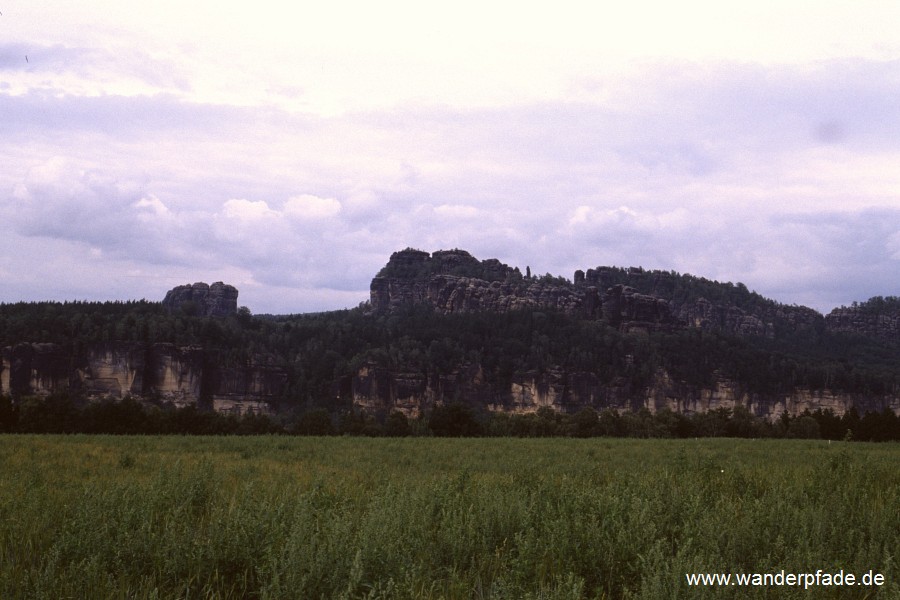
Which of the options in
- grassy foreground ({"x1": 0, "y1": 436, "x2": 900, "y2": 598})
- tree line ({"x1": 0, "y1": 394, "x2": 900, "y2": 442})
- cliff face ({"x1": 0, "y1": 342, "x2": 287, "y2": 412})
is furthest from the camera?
cliff face ({"x1": 0, "y1": 342, "x2": 287, "y2": 412})

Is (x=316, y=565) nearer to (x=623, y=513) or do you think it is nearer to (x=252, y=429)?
(x=623, y=513)

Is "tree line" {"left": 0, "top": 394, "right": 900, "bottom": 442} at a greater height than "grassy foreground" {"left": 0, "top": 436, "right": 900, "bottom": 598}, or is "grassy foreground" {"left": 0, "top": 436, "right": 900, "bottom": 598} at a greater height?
"grassy foreground" {"left": 0, "top": 436, "right": 900, "bottom": 598}

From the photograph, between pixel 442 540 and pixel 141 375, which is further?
pixel 141 375

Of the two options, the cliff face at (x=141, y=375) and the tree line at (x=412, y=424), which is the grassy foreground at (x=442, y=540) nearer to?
the tree line at (x=412, y=424)

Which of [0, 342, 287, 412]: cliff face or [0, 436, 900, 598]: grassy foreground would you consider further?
[0, 342, 287, 412]: cliff face

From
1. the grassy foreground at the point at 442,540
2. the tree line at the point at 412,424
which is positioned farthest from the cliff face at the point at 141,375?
the grassy foreground at the point at 442,540

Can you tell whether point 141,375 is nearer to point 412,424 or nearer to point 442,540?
point 412,424

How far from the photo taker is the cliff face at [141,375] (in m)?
170

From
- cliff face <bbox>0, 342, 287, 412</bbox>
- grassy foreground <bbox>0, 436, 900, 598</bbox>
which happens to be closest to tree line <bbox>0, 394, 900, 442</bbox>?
grassy foreground <bbox>0, 436, 900, 598</bbox>

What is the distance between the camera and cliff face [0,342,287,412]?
170 metres

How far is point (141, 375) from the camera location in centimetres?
18100

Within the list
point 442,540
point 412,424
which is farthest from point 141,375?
point 442,540

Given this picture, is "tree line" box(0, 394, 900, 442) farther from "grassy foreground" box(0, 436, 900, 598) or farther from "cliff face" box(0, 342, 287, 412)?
"cliff face" box(0, 342, 287, 412)

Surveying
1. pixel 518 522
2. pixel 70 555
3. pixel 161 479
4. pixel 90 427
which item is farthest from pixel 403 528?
pixel 90 427
